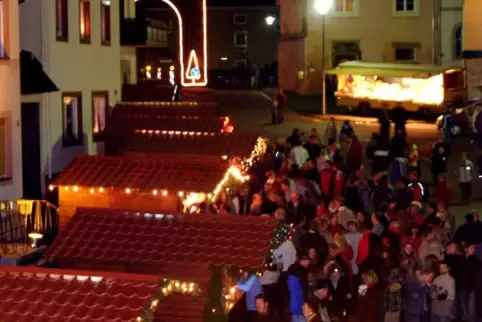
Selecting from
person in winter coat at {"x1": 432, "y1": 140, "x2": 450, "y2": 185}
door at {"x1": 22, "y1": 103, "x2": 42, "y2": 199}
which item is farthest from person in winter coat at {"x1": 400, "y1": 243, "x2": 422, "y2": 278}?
door at {"x1": 22, "y1": 103, "x2": 42, "y2": 199}

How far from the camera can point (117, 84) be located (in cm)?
2747

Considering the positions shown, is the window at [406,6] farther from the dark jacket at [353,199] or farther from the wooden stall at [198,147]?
the dark jacket at [353,199]

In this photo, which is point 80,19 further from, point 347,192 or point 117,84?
point 347,192

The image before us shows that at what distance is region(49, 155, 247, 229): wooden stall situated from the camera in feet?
48.7

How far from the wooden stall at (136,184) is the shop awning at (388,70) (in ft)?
85.3

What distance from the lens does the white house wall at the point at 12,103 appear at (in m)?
18.2

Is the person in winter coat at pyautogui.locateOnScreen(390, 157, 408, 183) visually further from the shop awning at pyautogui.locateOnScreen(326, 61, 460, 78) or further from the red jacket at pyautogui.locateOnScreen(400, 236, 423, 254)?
the shop awning at pyautogui.locateOnScreen(326, 61, 460, 78)

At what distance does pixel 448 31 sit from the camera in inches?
1937

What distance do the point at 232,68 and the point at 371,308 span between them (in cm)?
5839

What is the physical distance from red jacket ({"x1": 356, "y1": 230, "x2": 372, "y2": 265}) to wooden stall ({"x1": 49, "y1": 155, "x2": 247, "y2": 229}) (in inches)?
108

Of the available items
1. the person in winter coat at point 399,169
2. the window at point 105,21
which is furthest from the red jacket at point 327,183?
the window at point 105,21

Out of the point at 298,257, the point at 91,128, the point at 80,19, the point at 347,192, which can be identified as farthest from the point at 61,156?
the point at 298,257

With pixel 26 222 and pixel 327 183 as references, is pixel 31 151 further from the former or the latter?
pixel 327 183

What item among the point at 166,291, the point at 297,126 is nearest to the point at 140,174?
the point at 166,291
